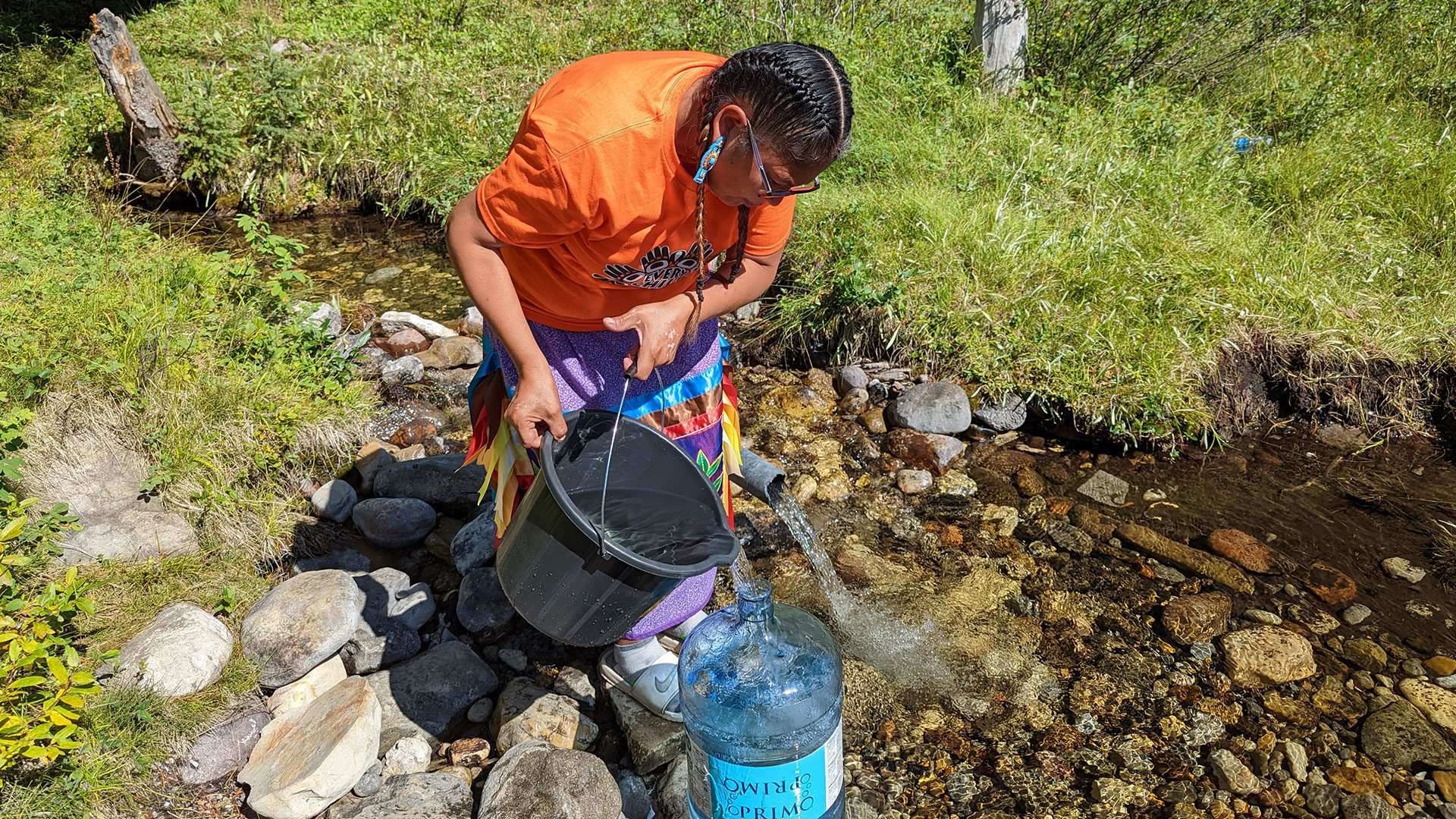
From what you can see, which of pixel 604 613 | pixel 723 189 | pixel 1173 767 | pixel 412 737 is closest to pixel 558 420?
pixel 604 613

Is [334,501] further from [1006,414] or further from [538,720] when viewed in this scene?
[1006,414]

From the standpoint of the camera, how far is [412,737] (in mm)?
2332

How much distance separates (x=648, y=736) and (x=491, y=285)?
A: 1226 mm

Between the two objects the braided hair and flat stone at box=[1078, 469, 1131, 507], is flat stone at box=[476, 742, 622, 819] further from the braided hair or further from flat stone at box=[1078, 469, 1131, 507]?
flat stone at box=[1078, 469, 1131, 507]

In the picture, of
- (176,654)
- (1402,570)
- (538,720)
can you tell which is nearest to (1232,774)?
(1402,570)

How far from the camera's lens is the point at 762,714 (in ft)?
6.21

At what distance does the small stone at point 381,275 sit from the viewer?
5.06 m

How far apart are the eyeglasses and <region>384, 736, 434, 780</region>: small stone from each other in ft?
5.45

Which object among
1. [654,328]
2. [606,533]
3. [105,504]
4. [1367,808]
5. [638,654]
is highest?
[654,328]

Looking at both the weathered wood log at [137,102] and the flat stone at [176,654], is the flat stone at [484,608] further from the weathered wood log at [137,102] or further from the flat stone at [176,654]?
the weathered wood log at [137,102]

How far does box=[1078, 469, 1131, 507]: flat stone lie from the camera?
348cm

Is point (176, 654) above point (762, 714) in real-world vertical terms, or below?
below

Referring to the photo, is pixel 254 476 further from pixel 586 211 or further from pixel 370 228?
pixel 370 228

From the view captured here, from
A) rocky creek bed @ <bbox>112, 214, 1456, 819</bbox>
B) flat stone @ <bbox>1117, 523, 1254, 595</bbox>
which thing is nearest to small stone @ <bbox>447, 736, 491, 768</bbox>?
rocky creek bed @ <bbox>112, 214, 1456, 819</bbox>
